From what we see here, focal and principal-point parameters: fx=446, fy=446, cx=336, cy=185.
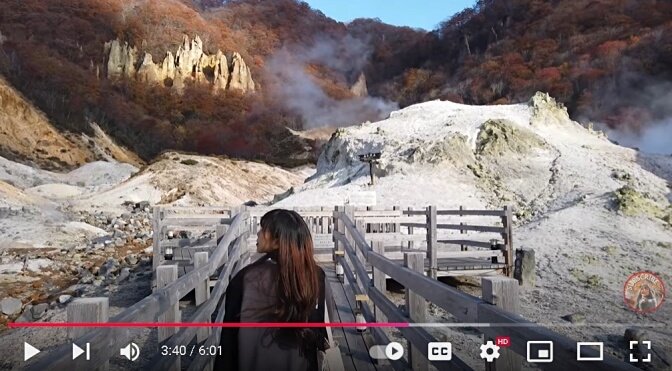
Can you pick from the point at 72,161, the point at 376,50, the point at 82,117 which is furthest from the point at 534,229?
the point at 376,50

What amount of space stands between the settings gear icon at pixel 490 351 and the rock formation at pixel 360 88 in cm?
10219

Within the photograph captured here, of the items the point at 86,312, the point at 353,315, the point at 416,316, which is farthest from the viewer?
the point at 353,315

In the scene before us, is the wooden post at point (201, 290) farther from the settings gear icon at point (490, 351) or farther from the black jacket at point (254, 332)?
the settings gear icon at point (490, 351)

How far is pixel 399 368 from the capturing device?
328cm

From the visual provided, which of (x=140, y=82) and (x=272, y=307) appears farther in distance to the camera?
(x=140, y=82)

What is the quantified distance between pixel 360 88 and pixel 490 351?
348 ft

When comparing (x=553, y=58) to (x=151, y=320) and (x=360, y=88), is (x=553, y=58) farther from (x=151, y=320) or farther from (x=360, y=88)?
(x=151, y=320)

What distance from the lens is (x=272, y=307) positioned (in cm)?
199

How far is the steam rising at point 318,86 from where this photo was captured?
3337 inches

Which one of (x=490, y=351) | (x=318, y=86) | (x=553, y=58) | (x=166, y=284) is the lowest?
(x=490, y=351)

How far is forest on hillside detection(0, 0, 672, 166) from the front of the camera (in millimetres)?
49219

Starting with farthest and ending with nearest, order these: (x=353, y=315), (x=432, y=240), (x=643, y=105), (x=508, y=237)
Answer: (x=643, y=105), (x=508, y=237), (x=432, y=240), (x=353, y=315)

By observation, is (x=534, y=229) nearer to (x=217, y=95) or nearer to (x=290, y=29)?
(x=217, y=95)

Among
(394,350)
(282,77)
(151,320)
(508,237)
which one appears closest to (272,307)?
(151,320)
